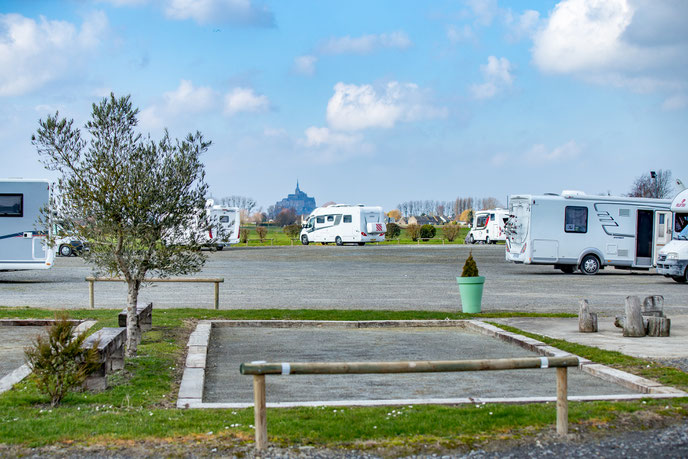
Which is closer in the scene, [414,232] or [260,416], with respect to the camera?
[260,416]

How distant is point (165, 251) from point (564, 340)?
5.61m

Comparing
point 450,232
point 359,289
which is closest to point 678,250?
point 359,289

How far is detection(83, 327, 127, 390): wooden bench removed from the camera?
6.82 metres

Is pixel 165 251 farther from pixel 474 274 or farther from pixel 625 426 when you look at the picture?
pixel 474 274

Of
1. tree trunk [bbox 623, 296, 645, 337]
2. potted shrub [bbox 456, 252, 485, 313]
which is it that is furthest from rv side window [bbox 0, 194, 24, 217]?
tree trunk [bbox 623, 296, 645, 337]

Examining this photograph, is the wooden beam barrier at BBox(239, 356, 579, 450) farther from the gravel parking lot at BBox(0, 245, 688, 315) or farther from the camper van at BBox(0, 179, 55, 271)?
the camper van at BBox(0, 179, 55, 271)

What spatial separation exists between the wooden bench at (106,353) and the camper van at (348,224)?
40302mm

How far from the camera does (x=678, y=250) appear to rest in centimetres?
2116

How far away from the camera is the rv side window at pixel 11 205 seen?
69.5 feet

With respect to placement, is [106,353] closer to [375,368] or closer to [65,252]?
[375,368]

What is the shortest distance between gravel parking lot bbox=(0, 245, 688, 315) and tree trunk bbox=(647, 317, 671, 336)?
150 inches

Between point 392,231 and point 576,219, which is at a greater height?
point 576,219

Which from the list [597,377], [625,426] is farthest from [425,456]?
[597,377]

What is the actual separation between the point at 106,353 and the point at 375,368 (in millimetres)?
2984
